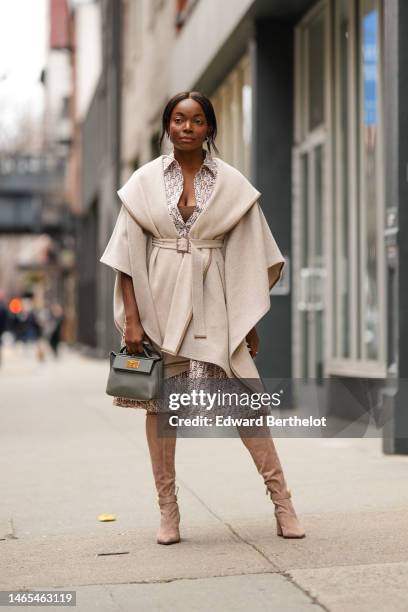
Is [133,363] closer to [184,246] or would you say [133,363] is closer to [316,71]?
[184,246]

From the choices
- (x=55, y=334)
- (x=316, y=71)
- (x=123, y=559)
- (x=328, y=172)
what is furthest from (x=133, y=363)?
(x=55, y=334)

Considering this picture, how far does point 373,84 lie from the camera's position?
1048cm

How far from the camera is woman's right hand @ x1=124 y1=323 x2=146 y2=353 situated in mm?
5324

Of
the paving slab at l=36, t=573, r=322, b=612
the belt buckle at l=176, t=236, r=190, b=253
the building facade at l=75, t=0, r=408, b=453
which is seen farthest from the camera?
the building facade at l=75, t=0, r=408, b=453

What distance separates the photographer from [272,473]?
543 centimetres

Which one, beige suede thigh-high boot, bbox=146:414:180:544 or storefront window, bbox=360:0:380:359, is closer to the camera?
beige suede thigh-high boot, bbox=146:414:180:544

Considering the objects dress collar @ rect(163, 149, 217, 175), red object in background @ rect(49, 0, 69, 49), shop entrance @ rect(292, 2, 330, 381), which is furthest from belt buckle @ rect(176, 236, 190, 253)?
red object in background @ rect(49, 0, 69, 49)

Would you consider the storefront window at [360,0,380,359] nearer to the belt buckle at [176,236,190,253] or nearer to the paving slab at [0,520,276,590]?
the paving slab at [0,520,276,590]

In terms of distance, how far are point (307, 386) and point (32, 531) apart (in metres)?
6.06

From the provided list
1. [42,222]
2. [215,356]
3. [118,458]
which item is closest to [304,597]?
[215,356]

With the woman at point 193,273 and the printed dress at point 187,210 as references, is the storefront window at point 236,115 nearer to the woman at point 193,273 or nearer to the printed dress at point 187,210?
the printed dress at point 187,210

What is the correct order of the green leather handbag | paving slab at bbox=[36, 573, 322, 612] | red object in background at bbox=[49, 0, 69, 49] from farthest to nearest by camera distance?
red object in background at bbox=[49, 0, 69, 49] → the green leather handbag → paving slab at bbox=[36, 573, 322, 612]

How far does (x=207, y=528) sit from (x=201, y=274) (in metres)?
1.30

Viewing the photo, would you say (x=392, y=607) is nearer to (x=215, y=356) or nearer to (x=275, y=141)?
(x=215, y=356)
